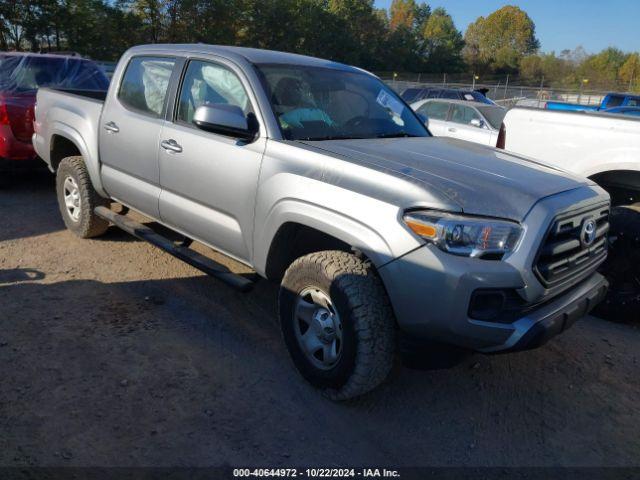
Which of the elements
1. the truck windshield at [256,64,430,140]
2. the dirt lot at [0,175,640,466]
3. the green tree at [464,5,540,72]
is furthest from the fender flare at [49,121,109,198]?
the green tree at [464,5,540,72]

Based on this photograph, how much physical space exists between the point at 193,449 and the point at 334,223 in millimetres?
1315

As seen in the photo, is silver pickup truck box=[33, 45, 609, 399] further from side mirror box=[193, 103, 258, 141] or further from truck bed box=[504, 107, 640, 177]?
truck bed box=[504, 107, 640, 177]

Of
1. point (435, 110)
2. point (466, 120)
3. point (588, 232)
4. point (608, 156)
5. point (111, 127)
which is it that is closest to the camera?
point (588, 232)

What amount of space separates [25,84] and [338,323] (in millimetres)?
6456

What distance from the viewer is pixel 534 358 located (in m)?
3.83

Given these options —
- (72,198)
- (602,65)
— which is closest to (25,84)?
(72,198)

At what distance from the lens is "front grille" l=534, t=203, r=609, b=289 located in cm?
278

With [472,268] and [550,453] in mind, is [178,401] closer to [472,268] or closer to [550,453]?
[472,268]

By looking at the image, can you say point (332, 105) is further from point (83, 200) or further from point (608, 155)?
point (83, 200)

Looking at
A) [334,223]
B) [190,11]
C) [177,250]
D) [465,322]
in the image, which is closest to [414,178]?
[334,223]

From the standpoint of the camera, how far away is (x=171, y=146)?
402 centimetres

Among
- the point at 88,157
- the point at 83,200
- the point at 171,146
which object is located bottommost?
the point at 83,200

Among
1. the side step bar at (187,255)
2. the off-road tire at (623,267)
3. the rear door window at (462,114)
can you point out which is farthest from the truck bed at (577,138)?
the rear door window at (462,114)

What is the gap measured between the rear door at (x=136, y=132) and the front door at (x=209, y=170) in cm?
18
